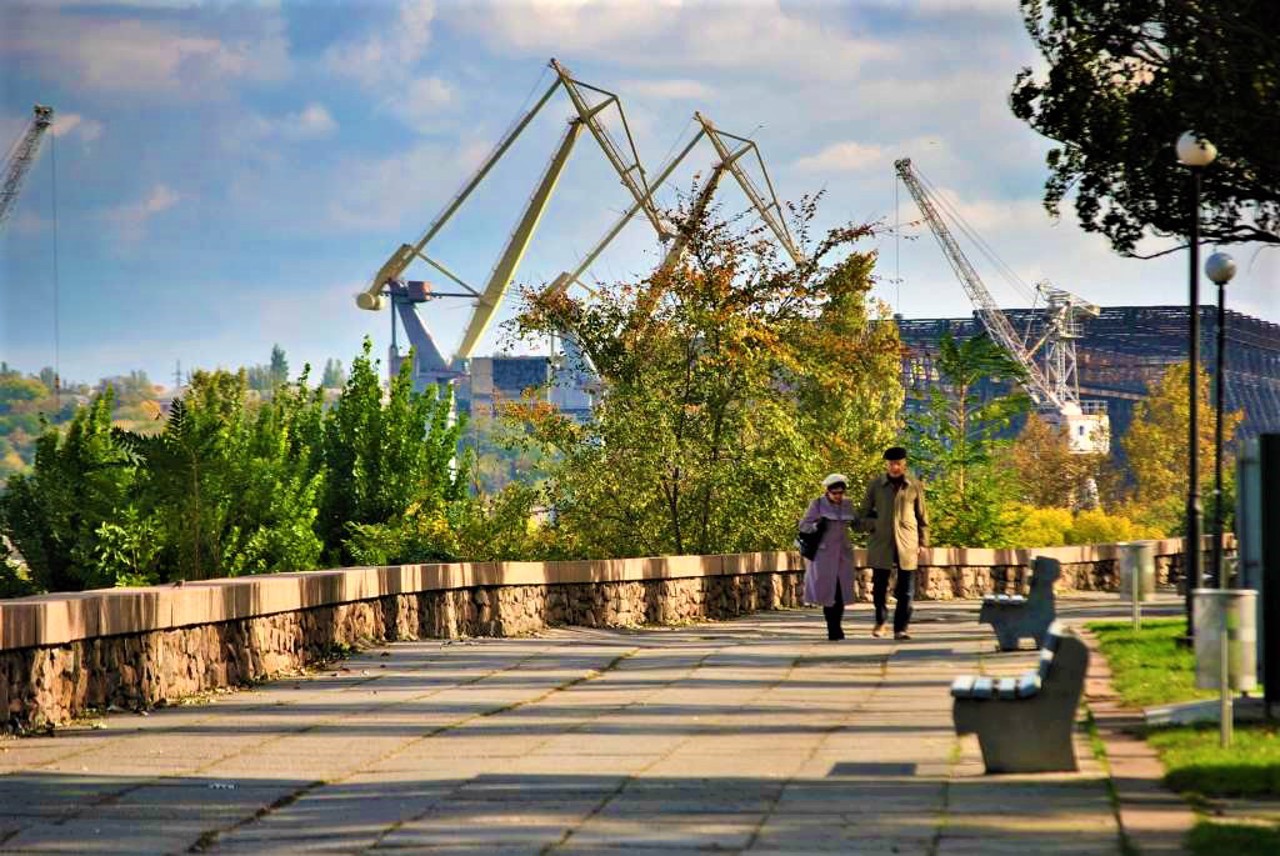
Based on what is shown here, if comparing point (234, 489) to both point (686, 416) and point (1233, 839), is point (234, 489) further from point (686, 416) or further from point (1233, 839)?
point (1233, 839)

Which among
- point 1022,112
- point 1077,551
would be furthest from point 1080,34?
point 1077,551

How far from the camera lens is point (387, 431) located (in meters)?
34.1

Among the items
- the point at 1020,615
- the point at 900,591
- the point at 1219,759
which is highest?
the point at 900,591

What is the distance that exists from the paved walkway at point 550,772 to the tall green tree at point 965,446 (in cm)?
2207

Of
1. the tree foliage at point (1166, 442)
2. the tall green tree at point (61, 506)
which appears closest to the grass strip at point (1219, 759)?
the tall green tree at point (61, 506)

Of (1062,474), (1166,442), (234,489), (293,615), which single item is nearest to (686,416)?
(234,489)

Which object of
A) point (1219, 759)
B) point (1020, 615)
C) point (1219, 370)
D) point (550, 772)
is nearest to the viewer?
point (1219, 759)

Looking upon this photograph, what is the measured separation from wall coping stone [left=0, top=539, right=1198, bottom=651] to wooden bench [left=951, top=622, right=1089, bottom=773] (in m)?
4.72

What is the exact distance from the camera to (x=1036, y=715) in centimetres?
747

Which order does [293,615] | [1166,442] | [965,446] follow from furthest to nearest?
[1166,442], [965,446], [293,615]

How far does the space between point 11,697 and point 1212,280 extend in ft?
41.4

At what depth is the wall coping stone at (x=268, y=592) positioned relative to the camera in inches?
385

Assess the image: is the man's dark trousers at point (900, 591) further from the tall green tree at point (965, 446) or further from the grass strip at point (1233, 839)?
the tall green tree at point (965, 446)

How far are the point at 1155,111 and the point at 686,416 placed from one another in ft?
24.3
